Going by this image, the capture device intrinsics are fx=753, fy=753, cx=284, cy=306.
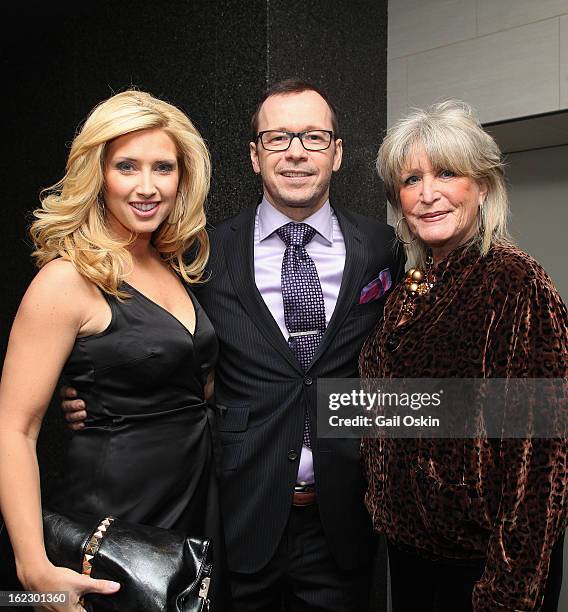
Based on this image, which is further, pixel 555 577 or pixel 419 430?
pixel 419 430

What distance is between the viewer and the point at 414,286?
2051 mm

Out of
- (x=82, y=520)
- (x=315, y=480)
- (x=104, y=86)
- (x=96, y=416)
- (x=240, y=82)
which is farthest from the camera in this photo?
(x=104, y=86)

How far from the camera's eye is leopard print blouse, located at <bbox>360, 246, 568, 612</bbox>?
1651 millimetres

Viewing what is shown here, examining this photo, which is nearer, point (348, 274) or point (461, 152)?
point (461, 152)

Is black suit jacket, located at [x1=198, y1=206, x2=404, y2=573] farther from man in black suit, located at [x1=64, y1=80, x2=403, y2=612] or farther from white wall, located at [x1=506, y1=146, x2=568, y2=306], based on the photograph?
white wall, located at [x1=506, y1=146, x2=568, y2=306]

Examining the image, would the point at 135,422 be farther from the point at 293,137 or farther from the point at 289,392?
the point at 293,137

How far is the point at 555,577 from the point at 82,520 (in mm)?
1107

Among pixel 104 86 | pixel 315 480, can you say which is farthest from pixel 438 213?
pixel 104 86

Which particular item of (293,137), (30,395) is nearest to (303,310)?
(293,137)

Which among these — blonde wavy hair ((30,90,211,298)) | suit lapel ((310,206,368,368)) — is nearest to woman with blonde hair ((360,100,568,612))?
suit lapel ((310,206,368,368))

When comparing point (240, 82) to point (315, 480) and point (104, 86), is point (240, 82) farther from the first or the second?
point (315, 480)

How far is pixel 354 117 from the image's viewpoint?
10.2ft

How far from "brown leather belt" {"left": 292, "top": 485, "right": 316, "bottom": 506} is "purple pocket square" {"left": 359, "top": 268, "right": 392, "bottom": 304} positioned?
22.1 inches

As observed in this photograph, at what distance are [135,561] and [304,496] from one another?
64cm
